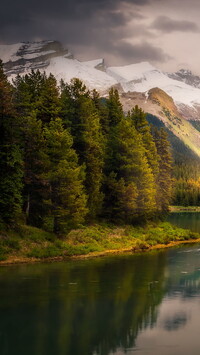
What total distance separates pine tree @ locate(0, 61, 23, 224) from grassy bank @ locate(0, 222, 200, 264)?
2321mm

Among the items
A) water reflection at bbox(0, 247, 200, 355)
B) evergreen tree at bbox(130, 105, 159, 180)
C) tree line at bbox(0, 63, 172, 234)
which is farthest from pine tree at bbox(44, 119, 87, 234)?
evergreen tree at bbox(130, 105, 159, 180)

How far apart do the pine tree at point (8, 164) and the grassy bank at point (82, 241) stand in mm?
2321

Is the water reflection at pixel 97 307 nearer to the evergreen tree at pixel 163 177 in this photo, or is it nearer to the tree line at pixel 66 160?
the tree line at pixel 66 160

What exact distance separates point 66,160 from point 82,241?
9024 mm

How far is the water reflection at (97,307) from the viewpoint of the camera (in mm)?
23703

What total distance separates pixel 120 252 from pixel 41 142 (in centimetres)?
1552

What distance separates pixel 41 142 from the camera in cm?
4947

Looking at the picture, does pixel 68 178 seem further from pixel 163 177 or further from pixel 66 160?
pixel 163 177

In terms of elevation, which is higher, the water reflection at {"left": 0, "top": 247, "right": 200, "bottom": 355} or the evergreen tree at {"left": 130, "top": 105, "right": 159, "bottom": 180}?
the evergreen tree at {"left": 130, "top": 105, "right": 159, "bottom": 180}

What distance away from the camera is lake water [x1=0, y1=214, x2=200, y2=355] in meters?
23.5

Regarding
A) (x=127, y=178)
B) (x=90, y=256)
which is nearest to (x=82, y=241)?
(x=90, y=256)

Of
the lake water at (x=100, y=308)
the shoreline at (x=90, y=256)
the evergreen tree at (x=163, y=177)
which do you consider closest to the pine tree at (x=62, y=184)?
the shoreline at (x=90, y=256)

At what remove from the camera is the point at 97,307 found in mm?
30562

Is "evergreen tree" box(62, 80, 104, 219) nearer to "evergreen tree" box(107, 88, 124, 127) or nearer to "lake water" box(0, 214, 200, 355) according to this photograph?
"evergreen tree" box(107, 88, 124, 127)
